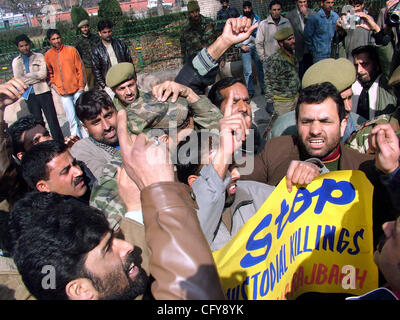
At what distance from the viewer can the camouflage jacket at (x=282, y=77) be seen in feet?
15.1

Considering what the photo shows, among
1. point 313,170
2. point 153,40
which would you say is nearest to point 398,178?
point 313,170

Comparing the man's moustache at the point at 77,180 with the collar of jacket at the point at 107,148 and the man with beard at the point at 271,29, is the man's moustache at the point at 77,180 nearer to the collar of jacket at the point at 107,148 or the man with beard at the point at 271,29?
the collar of jacket at the point at 107,148

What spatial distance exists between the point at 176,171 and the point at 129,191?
1.40ft

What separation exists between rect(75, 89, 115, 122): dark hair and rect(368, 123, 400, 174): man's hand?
2491mm

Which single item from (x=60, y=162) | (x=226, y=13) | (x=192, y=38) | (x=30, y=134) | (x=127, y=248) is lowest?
(x=127, y=248)

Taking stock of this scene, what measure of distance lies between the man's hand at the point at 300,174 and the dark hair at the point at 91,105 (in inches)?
84.9

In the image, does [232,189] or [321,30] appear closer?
[232,189]

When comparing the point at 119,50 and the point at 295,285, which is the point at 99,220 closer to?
the point at 295,285

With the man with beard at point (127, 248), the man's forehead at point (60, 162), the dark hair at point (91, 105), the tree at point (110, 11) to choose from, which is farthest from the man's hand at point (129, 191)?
the tree at point (110, 11)

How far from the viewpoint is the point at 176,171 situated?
2.34 m

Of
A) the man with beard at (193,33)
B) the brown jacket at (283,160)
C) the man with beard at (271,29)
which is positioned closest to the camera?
the brown jacket at (283,160)

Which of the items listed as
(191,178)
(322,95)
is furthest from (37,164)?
(322,95)

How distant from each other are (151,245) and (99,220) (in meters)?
0.70

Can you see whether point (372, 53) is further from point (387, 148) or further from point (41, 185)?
point (41, 185)
